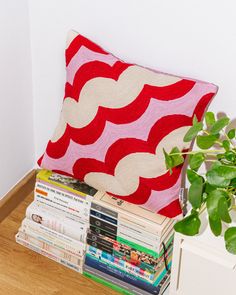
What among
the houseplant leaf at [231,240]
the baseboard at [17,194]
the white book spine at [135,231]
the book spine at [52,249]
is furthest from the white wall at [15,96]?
the houseplant leaf at [231,240]

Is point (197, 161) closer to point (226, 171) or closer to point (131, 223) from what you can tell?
point (226, 171)

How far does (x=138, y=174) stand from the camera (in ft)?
6.31

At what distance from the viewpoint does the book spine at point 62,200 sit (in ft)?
6.83

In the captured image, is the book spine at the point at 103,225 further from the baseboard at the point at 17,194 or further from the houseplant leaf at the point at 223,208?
the houseplant leaf at the point at 223,208

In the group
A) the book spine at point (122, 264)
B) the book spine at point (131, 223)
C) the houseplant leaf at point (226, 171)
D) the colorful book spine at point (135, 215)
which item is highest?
the houseplant leaf at point (226, 171)

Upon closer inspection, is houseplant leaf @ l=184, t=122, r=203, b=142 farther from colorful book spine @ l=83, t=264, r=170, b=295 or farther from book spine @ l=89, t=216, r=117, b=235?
colorful book spine @ l=83, t=264, r=170, b=295

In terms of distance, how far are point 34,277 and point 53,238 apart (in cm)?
16

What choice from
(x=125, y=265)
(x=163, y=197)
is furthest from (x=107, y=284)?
(x=163, y=197)

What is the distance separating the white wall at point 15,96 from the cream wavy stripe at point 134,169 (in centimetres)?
46

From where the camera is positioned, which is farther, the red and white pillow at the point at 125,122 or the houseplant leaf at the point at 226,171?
the red and white pillow at the point at 125,122

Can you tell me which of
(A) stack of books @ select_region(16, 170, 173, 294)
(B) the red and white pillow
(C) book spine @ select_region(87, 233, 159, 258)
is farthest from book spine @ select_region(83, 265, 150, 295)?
(B) the red and white pillow

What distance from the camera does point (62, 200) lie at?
2121 mm

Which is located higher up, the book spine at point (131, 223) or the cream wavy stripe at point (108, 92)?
the cream wavy stripe at point (108, 92)

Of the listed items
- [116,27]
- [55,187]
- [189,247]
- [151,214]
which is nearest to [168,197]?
[151,214]
